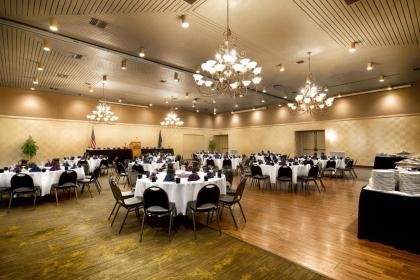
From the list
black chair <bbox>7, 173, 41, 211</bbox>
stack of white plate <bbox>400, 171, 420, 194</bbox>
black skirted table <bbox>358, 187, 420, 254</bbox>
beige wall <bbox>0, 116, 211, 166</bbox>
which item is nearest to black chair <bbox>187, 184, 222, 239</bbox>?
black skirted table <bbox>358, 187, 420, 254</bbox>

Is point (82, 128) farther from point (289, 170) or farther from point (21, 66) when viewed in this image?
point (289, 170)

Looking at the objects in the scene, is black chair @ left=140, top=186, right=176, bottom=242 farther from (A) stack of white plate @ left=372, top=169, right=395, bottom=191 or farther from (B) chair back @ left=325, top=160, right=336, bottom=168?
(B) chair back @ left=325, top=160, right=336, bottom=168

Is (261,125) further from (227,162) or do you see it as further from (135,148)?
(135,148)

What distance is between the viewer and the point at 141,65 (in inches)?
331

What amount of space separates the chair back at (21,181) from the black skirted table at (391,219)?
22.8ft

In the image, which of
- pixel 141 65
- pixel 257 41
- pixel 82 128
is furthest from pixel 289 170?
pixel 82 128

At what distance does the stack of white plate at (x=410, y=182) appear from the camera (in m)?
3.13

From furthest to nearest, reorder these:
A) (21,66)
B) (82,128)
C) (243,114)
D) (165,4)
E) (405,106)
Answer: (243,114), (82,128), (405,106), (21,66), (165,4)

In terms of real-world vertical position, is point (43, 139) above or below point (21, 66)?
below

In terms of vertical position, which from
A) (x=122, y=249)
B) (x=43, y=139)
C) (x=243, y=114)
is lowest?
(x=122, y=249)

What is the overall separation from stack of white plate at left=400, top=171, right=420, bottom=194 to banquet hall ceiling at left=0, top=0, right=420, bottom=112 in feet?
11.7

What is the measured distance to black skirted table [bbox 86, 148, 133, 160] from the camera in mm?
13347

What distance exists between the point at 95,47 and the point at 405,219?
8.18m

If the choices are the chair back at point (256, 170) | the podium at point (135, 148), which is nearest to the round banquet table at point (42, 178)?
the chair back at point (256, 170)
